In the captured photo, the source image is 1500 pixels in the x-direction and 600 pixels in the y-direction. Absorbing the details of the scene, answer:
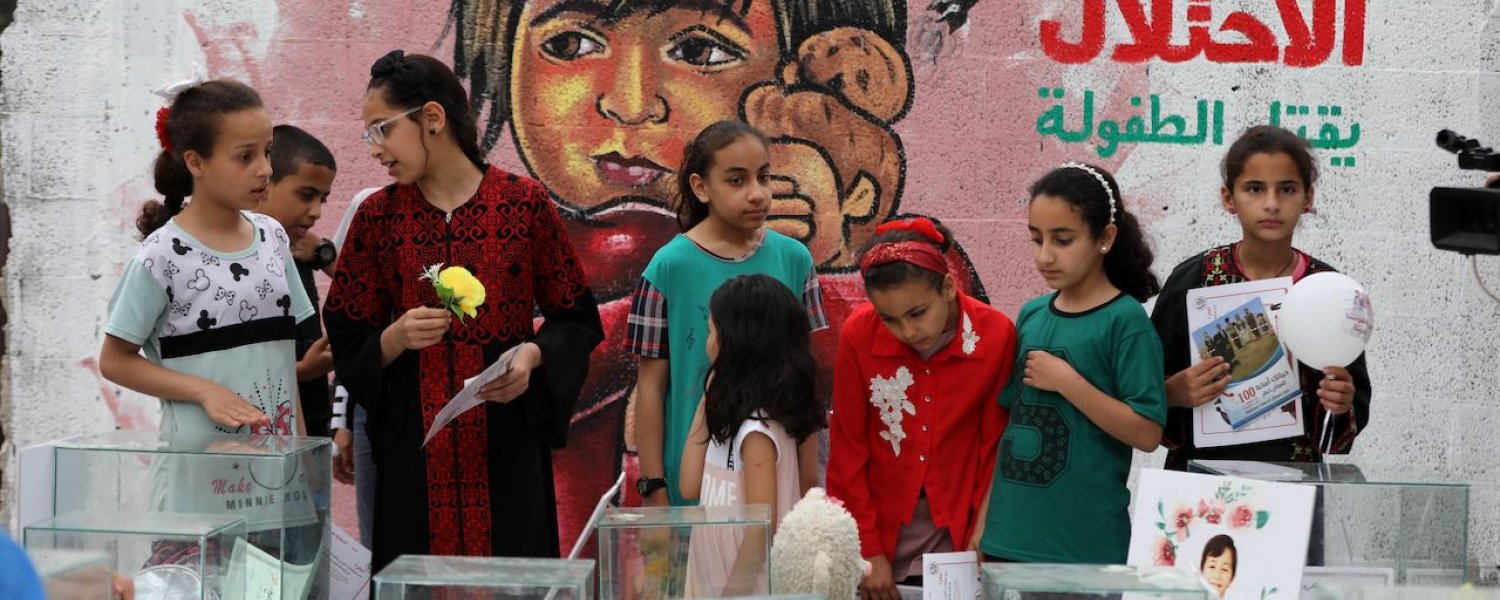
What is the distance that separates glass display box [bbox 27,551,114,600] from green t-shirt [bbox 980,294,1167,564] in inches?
71.0

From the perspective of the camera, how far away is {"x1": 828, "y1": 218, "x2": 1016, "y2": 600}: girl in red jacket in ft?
10.6

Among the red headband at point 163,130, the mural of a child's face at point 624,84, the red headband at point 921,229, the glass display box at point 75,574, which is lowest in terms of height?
the glass display box at point 75,574

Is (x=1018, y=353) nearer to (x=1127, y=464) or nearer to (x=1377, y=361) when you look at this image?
(x=1127, y=464)

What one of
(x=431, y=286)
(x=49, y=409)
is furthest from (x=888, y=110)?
(x=49, y=409)

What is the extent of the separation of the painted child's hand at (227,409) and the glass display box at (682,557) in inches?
36.8

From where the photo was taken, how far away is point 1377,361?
4875 mm

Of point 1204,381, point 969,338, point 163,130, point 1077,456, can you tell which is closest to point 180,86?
point 163,130

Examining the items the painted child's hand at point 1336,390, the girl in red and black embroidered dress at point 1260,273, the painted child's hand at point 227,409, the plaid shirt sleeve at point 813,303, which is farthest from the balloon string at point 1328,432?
the painted child's hand at point 227,409

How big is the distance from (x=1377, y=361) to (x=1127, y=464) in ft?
6.83

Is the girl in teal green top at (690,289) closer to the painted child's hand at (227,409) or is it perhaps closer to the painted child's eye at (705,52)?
the painted child's hand at (227,409)

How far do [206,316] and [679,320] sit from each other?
1127 mm

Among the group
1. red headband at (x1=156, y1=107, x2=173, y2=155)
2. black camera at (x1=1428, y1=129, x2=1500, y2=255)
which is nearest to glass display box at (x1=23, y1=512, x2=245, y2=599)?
red headband at (x1=156, y1=107, x2=173, y2=155)

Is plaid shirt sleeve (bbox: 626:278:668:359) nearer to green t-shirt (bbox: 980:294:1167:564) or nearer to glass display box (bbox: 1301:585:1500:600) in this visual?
green t-shirt (bbox: 980:294:1167:564)

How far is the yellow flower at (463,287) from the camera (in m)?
2.96
